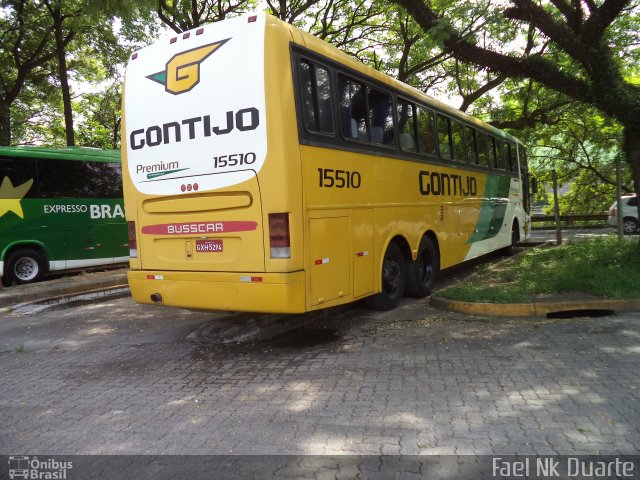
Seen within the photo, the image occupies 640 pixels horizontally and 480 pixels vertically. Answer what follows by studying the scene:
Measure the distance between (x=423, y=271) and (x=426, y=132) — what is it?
235 centimetres

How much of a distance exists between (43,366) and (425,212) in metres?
5.78

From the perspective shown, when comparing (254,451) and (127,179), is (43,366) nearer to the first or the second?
(127,179)

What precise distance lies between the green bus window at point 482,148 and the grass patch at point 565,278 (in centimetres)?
241

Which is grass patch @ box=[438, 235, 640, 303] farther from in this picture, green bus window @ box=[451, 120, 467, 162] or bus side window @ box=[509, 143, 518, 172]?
bus side window @ box=[509, 143, 518, 172]

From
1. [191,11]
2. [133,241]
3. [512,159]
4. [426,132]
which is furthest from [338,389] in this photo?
[191,11]

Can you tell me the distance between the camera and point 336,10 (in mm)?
17391

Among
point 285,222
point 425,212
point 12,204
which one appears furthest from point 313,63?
point 12,204

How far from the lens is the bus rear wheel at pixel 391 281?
7.18 meters

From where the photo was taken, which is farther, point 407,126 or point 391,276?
point 407,126

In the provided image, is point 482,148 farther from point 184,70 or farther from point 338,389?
point 338,389

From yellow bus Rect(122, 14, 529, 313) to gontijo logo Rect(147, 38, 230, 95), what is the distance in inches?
0.6

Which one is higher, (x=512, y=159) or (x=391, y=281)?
(x=512, y=159)

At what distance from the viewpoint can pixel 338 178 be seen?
226 inches
